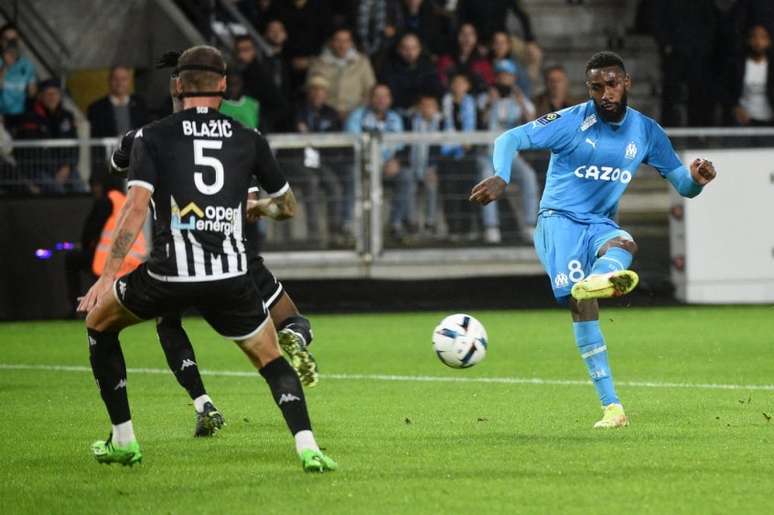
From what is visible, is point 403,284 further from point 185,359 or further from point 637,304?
point 185,359

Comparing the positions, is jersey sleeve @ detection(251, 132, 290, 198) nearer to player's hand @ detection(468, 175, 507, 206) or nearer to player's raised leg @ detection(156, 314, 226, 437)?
player's hand @ detection(468, 175, 507, 206)

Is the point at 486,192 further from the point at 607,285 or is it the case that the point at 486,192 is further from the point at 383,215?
the point at 383,215

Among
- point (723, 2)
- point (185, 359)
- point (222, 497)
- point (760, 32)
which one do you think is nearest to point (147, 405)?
point (185, 359)

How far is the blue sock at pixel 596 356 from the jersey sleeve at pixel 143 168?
3092 mm

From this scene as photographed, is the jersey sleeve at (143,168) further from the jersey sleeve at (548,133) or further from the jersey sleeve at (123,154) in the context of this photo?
the jersey sleeve at (548,133)

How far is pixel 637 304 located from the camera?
64.6 feet

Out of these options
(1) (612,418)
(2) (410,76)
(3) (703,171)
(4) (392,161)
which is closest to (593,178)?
(3) (703,171)

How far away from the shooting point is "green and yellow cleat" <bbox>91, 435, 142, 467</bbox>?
25.7ft

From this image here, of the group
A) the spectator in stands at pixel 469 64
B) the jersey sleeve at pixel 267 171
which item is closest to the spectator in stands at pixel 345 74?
the spectator in stands at pixel 469 64

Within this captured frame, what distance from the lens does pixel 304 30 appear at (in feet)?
72.5

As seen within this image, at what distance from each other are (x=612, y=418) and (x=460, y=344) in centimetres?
105

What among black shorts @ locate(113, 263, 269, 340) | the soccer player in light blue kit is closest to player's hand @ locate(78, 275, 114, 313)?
black shorts @ locate(113, 263, 269, 340)

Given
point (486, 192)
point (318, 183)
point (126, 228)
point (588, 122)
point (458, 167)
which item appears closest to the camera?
point (126, 228)

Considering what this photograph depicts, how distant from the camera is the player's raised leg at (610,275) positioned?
350 inches
